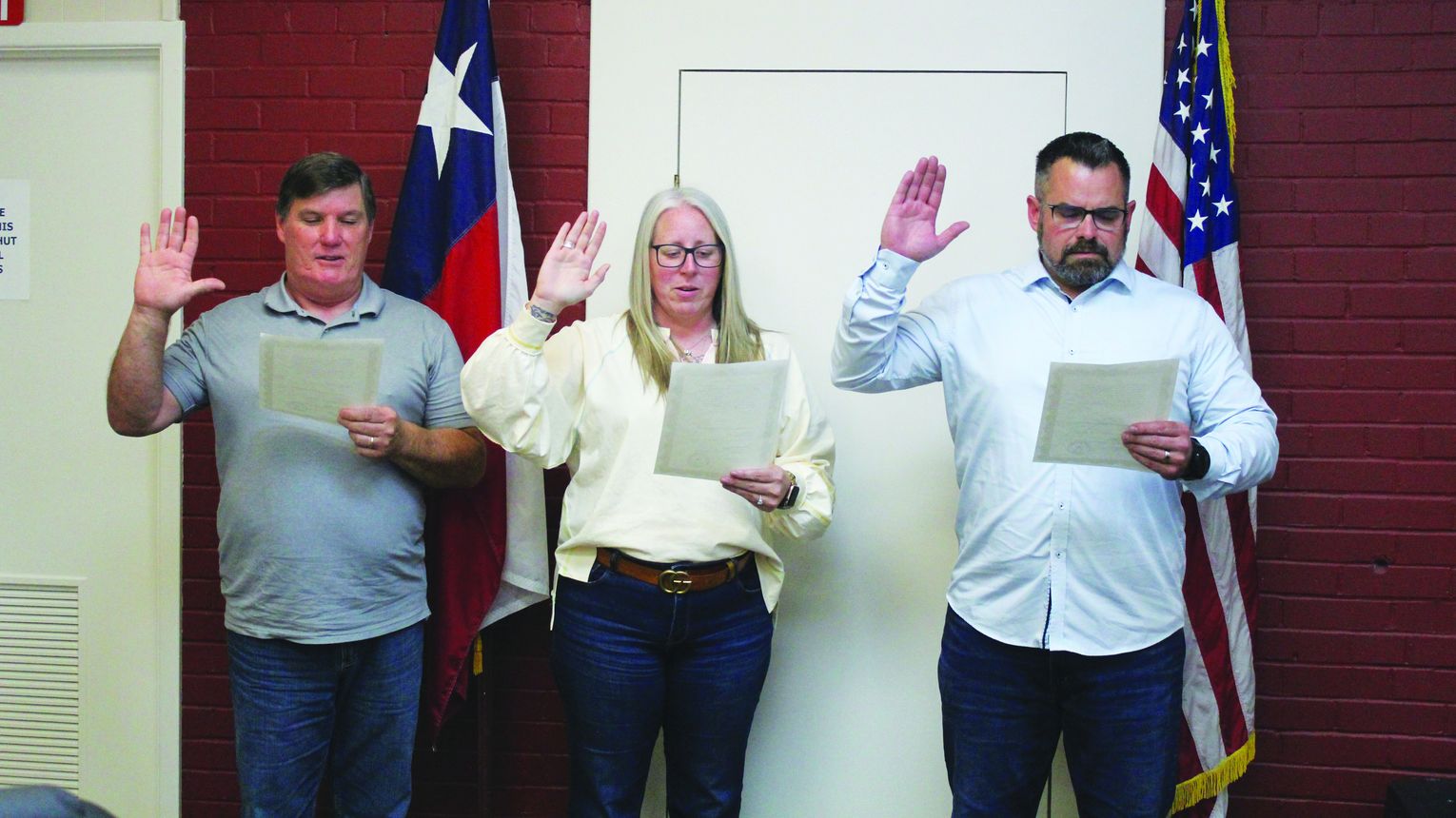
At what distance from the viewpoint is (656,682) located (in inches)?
86.9

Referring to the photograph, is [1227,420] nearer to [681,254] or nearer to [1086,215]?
[1086,215]

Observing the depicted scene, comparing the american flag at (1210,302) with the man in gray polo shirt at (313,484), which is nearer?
the man in gray polo shirt at (313,484)

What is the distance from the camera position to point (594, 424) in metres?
2.25

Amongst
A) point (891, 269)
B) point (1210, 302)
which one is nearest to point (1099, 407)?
point (891, 269)

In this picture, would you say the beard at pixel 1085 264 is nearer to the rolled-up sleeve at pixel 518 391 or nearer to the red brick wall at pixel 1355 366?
the red brick wall at pixel 1355 366

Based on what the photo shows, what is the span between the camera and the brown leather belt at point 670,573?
2.17m

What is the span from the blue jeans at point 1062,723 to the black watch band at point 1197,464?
1.20 ft

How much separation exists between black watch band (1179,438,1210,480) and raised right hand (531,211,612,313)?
1.16 meters

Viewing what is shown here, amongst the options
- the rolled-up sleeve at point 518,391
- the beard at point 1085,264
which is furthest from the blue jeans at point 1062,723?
the rolled-up sleeve at point 518,391

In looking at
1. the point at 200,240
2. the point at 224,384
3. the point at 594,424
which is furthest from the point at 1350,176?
the point at 200,240

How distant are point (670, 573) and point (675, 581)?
20 millimetres

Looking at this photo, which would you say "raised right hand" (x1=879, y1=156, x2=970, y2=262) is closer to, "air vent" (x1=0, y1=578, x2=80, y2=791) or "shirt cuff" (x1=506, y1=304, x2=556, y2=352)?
"shirt cuff" (x1=506, y1=304, x2=556, y2=352)

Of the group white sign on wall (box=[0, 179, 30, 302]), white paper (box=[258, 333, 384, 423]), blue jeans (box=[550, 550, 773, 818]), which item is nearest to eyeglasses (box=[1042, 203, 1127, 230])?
blue jeans (box=[550, 550, 773, 818])

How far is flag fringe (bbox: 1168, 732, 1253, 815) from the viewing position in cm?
251
